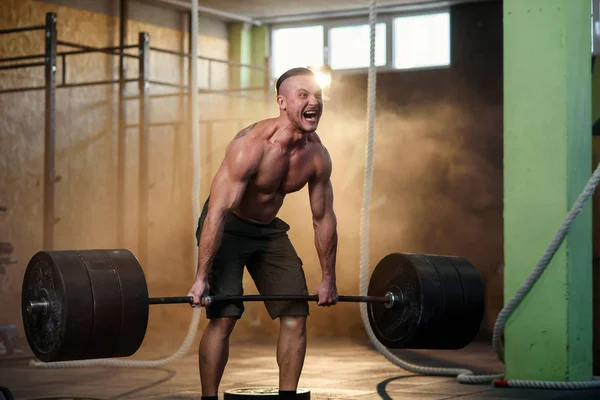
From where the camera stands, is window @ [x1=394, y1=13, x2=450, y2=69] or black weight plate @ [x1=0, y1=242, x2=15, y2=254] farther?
window @ [x1=394, y1=13, x2=450, y2=69]

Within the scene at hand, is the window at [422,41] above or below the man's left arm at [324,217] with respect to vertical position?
above

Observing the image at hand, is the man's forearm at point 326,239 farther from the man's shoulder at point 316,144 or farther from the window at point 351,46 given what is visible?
the window at point 351,46

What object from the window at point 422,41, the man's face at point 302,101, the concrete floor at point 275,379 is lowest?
the concrete floor at point 275,379

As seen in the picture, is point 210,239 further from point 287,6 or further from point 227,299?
point 287,6

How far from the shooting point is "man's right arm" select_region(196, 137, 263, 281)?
333 centimetres

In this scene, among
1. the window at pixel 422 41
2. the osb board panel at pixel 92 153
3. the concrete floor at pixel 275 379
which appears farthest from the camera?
the window at pixel 422 41

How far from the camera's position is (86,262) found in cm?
305

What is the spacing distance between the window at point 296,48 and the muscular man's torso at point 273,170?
5462mm

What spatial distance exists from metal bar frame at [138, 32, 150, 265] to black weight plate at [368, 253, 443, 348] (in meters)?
3.78

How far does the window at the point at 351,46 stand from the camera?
8609mm

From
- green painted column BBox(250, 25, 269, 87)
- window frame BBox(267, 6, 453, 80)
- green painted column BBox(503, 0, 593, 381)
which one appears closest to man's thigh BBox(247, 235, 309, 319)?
green painted column BBox(503, 0, 593, 381)

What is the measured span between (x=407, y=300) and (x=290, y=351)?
49 cm

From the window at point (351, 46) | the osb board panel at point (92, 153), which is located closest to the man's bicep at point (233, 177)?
the osb board panel at point (92, 153)

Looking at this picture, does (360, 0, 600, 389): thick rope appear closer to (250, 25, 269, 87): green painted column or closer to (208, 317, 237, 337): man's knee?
(208, 317, 237, 337): man's knee
